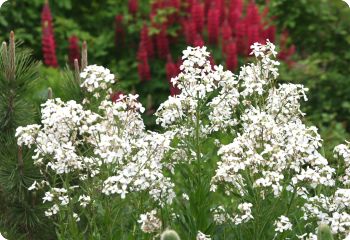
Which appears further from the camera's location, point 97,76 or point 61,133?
point 97,76

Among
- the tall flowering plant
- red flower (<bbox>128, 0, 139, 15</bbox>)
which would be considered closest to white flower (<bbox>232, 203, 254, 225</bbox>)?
the tall flowering plant

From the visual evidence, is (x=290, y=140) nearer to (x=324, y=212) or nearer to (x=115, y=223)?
(x=324, y=212)

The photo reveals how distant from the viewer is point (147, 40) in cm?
850

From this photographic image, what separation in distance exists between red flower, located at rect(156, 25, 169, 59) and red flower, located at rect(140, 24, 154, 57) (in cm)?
8

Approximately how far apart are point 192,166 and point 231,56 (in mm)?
3730

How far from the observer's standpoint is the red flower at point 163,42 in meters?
8.56

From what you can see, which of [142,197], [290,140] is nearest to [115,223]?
[142,197]

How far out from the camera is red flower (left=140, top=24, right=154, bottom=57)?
8438 millimetres

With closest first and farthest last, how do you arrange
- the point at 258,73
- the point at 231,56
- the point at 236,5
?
1. the point at 258,73
2. the point at 231,56
3. the point at 236,5

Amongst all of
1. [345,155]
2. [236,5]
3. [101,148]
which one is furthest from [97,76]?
[236,5]

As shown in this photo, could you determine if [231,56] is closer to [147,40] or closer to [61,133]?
[147,40]

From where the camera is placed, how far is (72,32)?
9188 mm

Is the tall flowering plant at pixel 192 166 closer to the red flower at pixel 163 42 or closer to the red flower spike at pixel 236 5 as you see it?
the red flower at pixel 163 42

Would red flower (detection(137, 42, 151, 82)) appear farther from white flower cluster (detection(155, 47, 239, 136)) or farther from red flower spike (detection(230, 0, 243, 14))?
white flower cluster (detection(155, 47, 239, 136))
